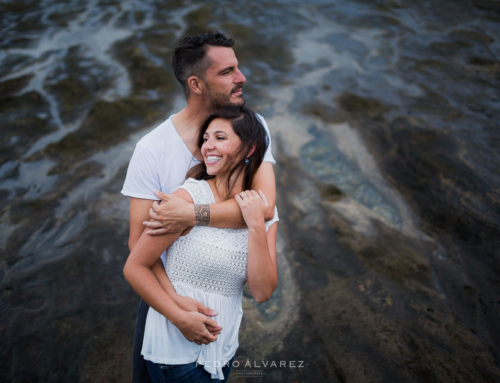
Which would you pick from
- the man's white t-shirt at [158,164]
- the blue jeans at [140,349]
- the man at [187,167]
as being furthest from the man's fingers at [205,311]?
the blue jeans at [140,349]

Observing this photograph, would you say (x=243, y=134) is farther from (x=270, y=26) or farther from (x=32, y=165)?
(x=270, y=26)

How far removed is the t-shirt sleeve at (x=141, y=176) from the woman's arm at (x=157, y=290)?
0.32 m

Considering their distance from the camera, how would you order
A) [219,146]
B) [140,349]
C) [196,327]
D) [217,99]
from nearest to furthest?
[196,327], [219,146], [140,349], [217,99]

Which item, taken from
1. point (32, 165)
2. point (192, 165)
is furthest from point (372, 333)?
point (32, 165)

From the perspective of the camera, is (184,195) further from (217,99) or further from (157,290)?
(217,99)

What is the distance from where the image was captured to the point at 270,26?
9.74 m

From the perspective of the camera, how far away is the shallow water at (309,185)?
3.64 m

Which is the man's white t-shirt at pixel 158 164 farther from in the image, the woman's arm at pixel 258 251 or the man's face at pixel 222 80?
the woman's arm at pixel 258 251

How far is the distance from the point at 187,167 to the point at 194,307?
2.90 feet

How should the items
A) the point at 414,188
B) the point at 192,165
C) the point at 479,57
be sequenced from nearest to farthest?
the point at 192,165 < the point at 414,188 < the point at 479,57

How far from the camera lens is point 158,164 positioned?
2.45 meters

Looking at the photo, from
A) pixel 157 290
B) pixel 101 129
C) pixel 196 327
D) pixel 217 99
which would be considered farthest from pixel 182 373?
pixel 101 129

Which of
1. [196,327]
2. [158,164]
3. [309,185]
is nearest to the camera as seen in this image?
[196,327]

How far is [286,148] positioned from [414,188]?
6.49 ft
